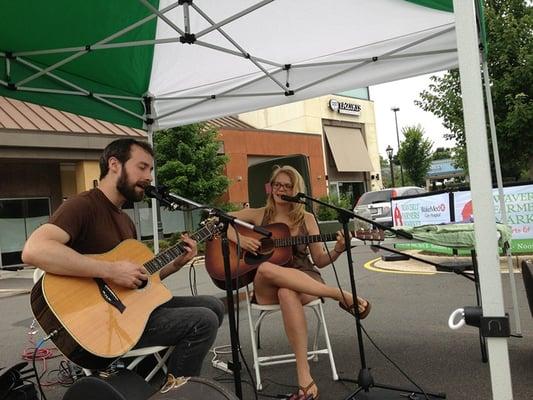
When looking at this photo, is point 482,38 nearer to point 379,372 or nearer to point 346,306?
point 346,306

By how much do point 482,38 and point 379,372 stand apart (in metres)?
2.86

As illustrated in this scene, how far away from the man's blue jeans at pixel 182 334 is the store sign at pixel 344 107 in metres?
30.0

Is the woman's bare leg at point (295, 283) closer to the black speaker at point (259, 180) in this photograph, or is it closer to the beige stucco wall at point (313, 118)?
the black speaker at point (259, 180)

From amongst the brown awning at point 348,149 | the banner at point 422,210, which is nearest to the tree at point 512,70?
the banner at point 422,210

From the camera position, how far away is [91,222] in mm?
2639

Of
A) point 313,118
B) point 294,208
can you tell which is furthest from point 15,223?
point 313,118

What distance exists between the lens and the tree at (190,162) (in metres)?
17.4

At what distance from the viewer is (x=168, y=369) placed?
104 inches

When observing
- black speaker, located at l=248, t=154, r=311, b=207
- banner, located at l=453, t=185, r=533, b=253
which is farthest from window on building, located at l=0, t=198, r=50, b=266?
banner, located at l=453, t=185, r=533, b=253

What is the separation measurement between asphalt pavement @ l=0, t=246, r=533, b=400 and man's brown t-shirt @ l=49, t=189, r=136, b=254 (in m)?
1.51

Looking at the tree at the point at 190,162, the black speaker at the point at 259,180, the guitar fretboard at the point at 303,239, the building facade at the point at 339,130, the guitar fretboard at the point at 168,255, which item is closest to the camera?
the guitar fretboard at the point at 168,255

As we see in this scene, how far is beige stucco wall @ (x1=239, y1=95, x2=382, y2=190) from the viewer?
99.0 ft

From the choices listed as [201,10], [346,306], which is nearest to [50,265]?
[346,306]

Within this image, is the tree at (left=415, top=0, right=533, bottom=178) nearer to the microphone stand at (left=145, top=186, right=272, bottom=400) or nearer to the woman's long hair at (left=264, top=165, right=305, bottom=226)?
the woman's long hair at (left=264, top=165, right=305, bottom=226)
